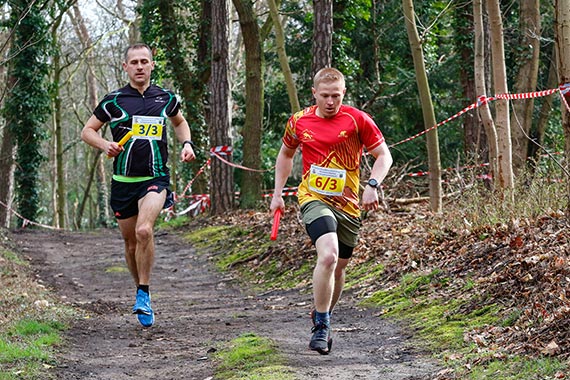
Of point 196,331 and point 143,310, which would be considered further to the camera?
point 196,331

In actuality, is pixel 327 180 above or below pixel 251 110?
below

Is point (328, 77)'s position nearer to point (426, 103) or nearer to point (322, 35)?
point (426, 103)

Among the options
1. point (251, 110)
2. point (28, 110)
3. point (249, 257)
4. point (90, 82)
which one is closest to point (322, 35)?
point (249, 257)

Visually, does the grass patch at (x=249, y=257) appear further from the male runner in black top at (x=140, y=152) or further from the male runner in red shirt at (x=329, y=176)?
the male runner in red shirt at (x=329, y=176)

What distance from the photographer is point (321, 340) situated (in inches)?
253

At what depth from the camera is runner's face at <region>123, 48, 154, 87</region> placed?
316 inches

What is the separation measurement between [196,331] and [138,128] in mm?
2007

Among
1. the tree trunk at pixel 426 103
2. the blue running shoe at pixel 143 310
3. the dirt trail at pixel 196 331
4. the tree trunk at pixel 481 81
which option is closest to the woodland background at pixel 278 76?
the tree trunk at pixel 426 103

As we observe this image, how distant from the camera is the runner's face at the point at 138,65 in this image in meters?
8.02

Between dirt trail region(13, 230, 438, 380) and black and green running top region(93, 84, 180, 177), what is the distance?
61.9 inches

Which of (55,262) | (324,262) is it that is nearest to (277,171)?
(324,262)

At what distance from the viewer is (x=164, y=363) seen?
22.5 feet

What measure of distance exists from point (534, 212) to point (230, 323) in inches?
128

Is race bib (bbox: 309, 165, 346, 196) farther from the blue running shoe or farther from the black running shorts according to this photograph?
the blue running shoe
